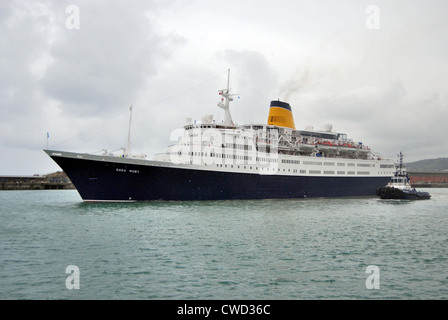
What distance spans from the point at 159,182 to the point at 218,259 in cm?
1986

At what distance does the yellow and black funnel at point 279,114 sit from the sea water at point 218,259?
25.8m

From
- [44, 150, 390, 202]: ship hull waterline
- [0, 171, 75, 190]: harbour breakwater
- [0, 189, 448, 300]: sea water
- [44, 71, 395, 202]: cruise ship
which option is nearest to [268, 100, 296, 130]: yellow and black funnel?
[44, 71, 395, 202]: cruise ship

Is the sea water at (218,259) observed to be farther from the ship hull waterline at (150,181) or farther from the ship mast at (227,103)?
the ship mast at (227,103)

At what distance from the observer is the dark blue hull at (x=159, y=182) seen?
99.1ft

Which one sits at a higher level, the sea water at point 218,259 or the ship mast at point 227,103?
the ship mast at point 227,103

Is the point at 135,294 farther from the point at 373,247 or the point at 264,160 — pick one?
the point at 264,160

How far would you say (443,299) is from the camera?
30.5ft

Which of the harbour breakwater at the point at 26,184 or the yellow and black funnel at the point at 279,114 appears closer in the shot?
the yellow and black funnel at the point at 279,114

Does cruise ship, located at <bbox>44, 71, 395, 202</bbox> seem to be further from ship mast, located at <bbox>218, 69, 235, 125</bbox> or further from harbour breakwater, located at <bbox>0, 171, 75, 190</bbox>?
harbour breakwater, located at <bbox>0, 171, 75, 190</bbox>

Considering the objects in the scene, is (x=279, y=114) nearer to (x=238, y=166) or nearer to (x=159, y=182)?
(x=238, y=166)

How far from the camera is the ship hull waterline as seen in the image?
30.1 m

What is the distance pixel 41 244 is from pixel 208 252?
747 centimetres

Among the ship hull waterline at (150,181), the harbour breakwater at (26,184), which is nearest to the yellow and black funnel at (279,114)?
the ship hull waterline at (150,181)
